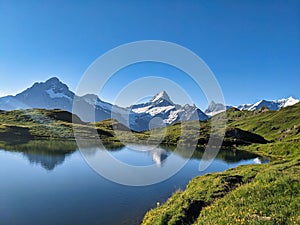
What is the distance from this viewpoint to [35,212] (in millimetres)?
33500

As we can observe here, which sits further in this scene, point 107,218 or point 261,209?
point 107,218

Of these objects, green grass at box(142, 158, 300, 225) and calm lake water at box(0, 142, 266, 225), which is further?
calm lake water at box(0, 142, 266, 225)

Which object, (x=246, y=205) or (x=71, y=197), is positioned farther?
(x=71, y=197)

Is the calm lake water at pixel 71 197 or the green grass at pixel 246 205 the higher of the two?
the green grass at pixel 246 205

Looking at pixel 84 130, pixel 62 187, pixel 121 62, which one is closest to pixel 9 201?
pixel 62 187

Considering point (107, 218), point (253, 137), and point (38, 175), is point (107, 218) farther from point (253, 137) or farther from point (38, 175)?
point (253, 137)

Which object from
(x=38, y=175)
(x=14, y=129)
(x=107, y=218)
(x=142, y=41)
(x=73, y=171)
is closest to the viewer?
(x=107, y=218)

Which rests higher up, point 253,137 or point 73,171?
point 253,137

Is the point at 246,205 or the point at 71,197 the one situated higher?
the point at 246,205

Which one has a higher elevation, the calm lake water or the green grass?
the green grass

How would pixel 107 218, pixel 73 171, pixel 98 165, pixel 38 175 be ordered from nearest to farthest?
pixel 107 218, pixel 38 175, pixel 73 171, pixel 98 165

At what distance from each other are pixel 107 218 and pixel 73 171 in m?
33.7

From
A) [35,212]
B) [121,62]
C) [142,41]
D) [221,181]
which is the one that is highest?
[142,41]

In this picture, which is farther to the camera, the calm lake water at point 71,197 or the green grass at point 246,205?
the calm lake water at point 71,197
